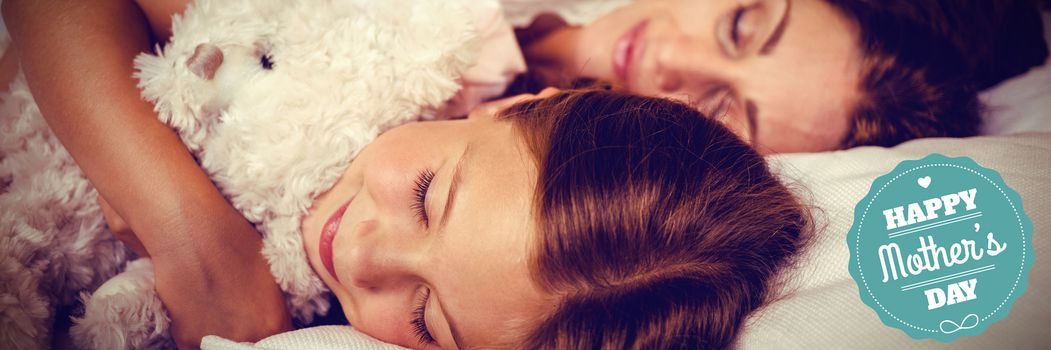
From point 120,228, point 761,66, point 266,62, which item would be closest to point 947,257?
point 761,66

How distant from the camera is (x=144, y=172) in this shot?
0.63m

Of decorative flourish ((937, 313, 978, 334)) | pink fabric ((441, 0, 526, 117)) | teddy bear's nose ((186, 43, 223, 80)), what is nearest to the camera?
decorative flourish ((937, 313, 978, 334))

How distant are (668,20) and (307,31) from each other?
1.96 feet

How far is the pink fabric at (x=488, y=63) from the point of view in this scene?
809 mm

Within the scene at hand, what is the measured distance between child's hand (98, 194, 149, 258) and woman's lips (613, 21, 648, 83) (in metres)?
0.76

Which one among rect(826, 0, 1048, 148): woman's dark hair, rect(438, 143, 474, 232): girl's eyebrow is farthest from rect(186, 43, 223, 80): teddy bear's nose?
rect(826, 0, 1048, 148): woman's dark hair

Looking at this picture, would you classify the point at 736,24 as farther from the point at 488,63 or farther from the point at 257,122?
the point at 257,122

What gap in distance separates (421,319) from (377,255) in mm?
95

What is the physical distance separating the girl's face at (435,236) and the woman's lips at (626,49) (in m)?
0.40

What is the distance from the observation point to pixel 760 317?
62 centimetres

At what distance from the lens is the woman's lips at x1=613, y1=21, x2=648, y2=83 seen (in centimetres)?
99

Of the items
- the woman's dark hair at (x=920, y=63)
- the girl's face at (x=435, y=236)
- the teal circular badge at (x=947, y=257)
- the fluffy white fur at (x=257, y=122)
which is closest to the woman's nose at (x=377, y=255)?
the girl's face at (x=435, y=236)

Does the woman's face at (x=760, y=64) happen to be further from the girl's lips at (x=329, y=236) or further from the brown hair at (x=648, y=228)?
the girl's lips at (x=329, y=236)

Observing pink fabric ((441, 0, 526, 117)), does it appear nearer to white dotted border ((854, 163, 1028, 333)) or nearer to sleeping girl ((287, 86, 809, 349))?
sleeping girl ((287, 86, 809, 349))
